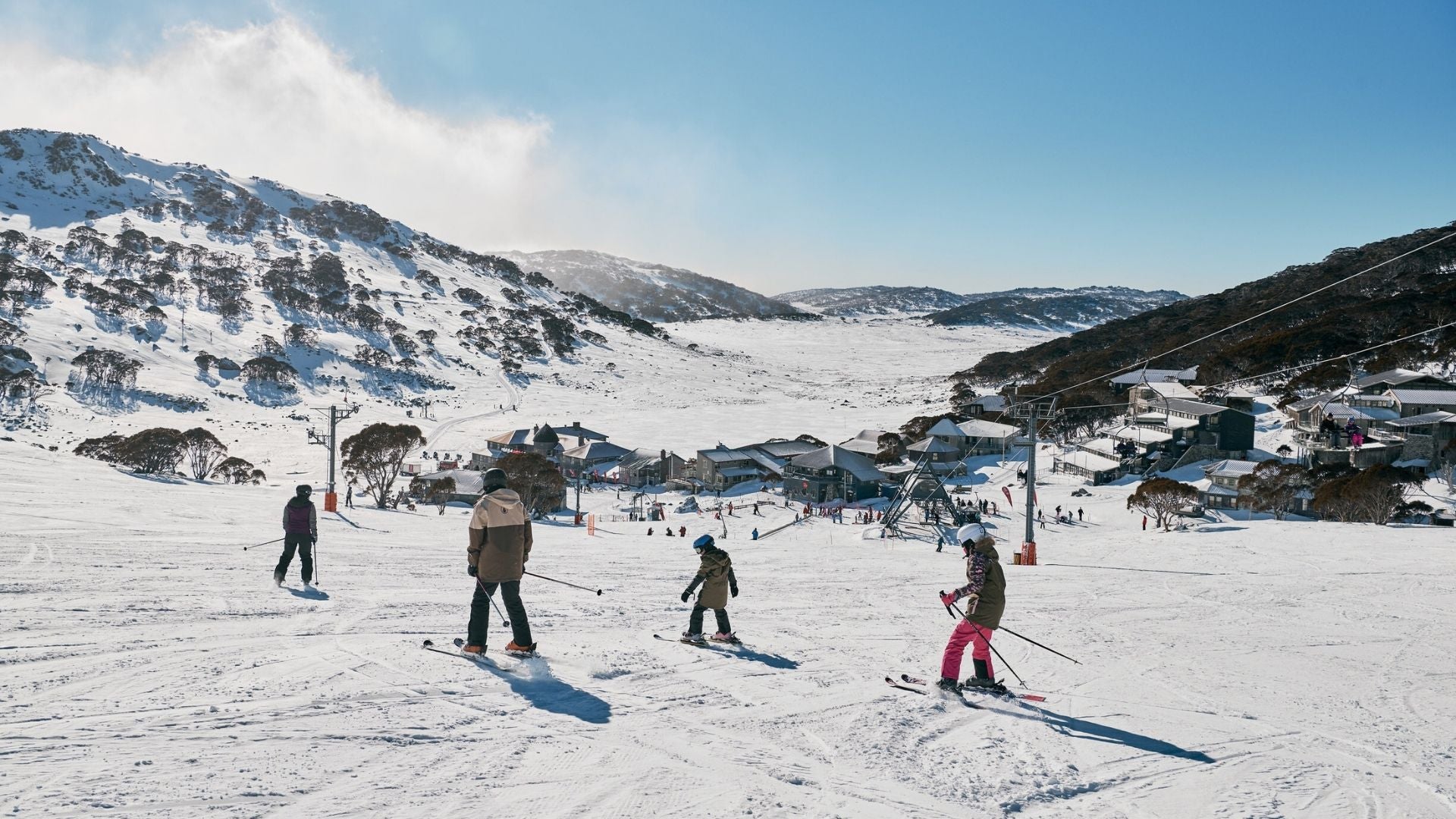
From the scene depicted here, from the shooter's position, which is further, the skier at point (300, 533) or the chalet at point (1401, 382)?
the chalet at point (1401, 382)

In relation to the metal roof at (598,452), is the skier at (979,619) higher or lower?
lower

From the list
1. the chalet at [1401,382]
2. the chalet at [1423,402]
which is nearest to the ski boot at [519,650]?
the chalet at [1423,402]

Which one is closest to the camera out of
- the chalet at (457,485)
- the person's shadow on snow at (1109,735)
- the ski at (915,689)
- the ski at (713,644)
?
the person's shadow on snow at (1109,735)

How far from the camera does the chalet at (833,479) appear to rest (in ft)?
150

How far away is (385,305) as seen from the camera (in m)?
120

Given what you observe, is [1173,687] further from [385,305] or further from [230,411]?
[385,305]

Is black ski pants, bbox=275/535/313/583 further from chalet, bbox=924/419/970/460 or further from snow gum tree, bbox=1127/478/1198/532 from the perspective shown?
chalet, bbox=924/419/970/460

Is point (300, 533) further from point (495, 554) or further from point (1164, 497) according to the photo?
point (1164, 497)

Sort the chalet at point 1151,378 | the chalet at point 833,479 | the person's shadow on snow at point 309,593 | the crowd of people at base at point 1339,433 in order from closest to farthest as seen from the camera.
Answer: the person's shadow on snow at point 309,593 → the crowd of people at base at point 1339,433 → the chalet at point 833,479 → the chalet at point 1151,378

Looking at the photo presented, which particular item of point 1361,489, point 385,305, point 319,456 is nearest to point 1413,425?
point 1361,489

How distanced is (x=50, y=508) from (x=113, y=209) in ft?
566

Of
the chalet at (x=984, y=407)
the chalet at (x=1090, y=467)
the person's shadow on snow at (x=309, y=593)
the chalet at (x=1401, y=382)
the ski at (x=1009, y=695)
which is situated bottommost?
the ski at (x=1009, y=695)

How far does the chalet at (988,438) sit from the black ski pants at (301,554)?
49984 mm

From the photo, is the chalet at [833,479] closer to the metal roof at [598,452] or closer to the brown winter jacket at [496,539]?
the metal roof at [598,452]
